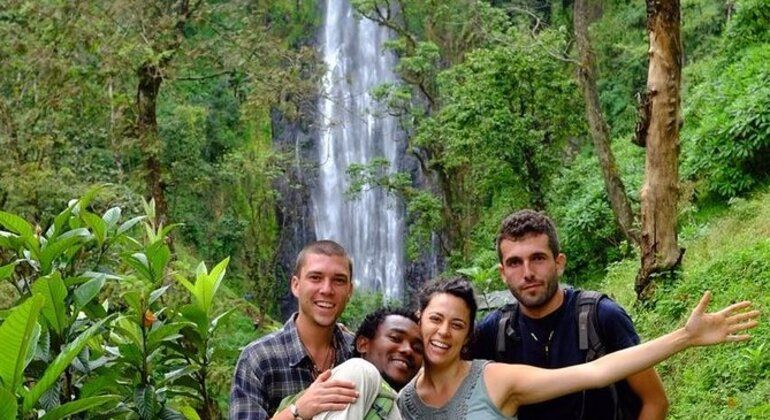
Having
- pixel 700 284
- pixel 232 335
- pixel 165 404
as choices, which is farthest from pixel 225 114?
pixel 165 404

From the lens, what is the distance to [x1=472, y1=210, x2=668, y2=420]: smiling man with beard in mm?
2752

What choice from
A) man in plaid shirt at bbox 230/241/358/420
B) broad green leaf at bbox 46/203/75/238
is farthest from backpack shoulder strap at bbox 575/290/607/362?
broad green leaf at bbox 46/203/75/238

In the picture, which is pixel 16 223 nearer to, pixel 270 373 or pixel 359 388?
pixel 270 373

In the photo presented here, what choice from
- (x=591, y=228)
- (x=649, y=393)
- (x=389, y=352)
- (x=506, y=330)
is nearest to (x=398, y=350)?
(x=389, y=352)

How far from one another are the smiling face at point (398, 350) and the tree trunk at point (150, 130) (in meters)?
7.51

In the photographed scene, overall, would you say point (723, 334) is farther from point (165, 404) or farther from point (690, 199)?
point (690, 199)

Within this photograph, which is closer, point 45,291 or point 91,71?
point 45,291

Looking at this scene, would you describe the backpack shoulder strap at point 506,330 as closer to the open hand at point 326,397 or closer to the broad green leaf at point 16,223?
the open hand at point 326,397

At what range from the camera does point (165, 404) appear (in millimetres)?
3078

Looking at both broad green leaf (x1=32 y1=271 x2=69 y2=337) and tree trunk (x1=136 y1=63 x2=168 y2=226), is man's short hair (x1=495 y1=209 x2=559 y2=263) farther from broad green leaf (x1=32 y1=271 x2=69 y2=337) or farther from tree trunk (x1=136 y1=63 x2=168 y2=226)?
tree trunk (x1=136 y1=63 x2=168 y2=226)

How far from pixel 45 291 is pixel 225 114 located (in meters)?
20.4

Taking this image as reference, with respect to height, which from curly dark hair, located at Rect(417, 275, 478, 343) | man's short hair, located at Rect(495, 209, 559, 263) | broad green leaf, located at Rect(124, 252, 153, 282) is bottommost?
curly dark hair, located at Rect(417, 275, 478, 343)

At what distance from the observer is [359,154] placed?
74.5ft

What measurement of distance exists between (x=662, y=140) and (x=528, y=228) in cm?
365
